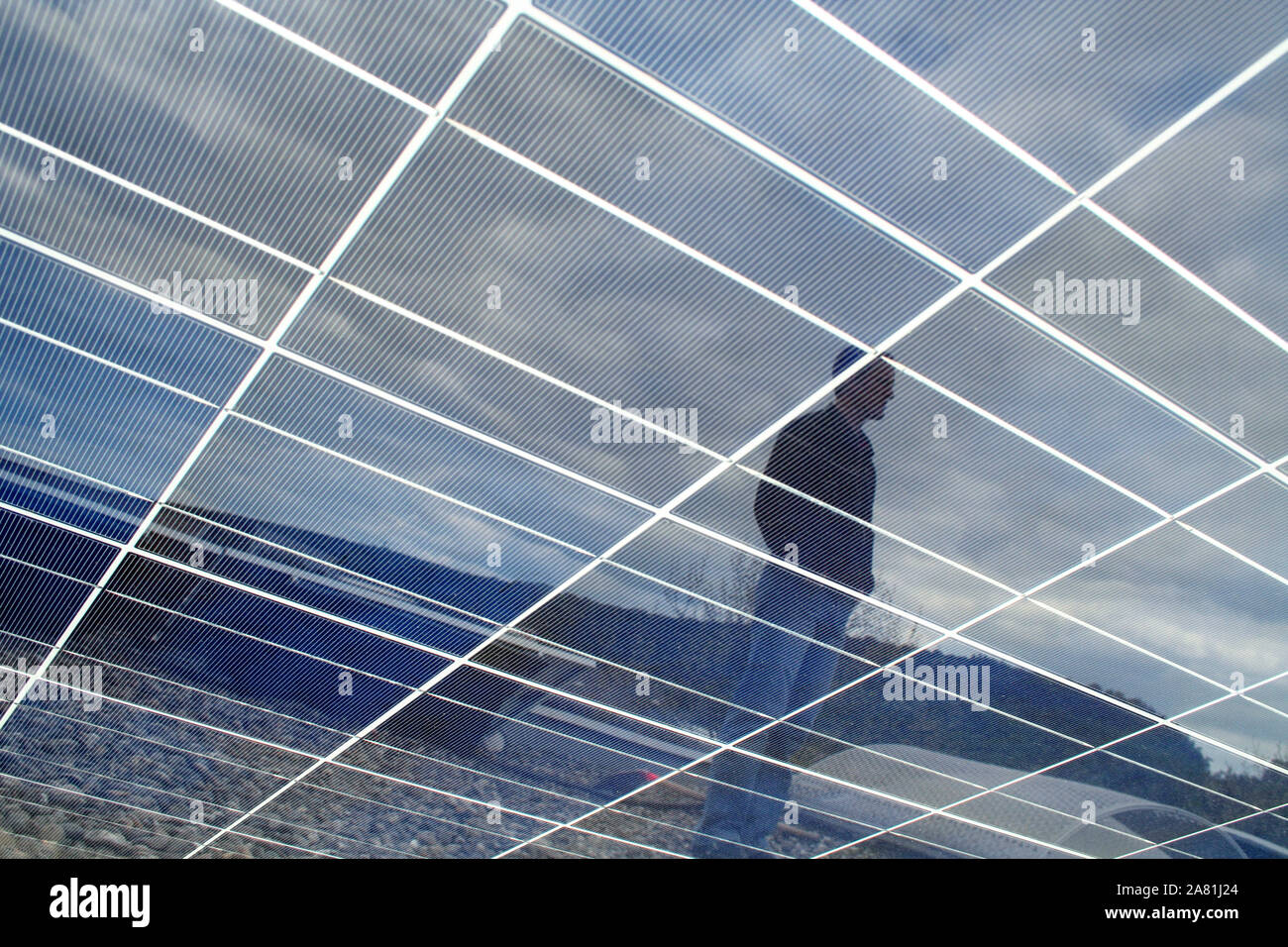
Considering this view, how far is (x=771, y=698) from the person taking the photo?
18.2m

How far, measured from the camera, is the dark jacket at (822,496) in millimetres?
13531

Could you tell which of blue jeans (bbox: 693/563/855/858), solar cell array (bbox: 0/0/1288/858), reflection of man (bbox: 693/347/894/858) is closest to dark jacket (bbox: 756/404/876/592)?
reflection of man (bbox: 693/347/894/858)

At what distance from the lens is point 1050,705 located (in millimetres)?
18578

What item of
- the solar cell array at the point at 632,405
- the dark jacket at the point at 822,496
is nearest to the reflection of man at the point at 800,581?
the dark jacket at the point at 822,496

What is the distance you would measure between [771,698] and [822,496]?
207 inches

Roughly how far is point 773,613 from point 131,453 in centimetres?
1018

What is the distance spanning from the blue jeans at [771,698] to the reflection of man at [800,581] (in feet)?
0.07

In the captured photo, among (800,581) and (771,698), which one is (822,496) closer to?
(800,581)

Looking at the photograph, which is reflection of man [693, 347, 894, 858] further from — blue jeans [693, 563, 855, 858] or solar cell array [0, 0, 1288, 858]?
solar cell array [0, 0, 1288, 858]

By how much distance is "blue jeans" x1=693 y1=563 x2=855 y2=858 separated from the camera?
16.4 metres

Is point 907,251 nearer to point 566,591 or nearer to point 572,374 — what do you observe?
point 572,374

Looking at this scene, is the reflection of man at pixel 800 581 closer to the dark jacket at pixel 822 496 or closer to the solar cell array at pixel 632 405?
the dark jacket at pixel 822 496

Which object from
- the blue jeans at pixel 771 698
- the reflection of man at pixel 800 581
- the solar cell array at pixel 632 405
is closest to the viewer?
the solar cell array at pixel 632 405

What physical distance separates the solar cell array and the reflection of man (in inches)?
6.2
